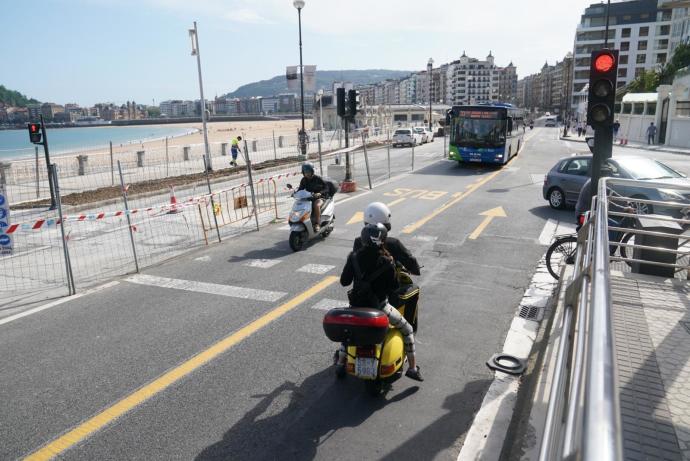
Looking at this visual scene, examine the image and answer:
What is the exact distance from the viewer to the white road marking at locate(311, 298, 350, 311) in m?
7.65

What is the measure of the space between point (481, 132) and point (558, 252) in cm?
1829

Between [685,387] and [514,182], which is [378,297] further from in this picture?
[514,182]

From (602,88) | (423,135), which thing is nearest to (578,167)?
(602,88)

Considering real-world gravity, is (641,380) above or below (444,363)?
above

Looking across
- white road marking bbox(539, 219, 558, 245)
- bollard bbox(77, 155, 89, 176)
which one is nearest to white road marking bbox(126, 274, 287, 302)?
white road marking bbox(539, 219, 558, 245)

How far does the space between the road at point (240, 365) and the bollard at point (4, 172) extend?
17.8 m

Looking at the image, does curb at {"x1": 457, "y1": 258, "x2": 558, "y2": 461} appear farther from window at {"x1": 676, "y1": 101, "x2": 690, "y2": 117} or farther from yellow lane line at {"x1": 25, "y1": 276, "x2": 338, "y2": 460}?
window at {"x1": 676, "y1": 101, "x2": 690, "y2": 117}

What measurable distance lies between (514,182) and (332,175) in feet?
23.9

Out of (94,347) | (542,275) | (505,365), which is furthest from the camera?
(542,275)

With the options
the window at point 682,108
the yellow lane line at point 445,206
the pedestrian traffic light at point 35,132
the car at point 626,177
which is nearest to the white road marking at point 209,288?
the yellow lane line at point 445,206

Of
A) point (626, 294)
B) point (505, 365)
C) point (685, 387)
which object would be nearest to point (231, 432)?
point (505, 365)

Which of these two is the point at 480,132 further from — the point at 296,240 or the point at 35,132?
the point at 35,132

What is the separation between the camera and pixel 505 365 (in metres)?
5.72

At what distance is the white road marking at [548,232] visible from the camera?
11664mm
